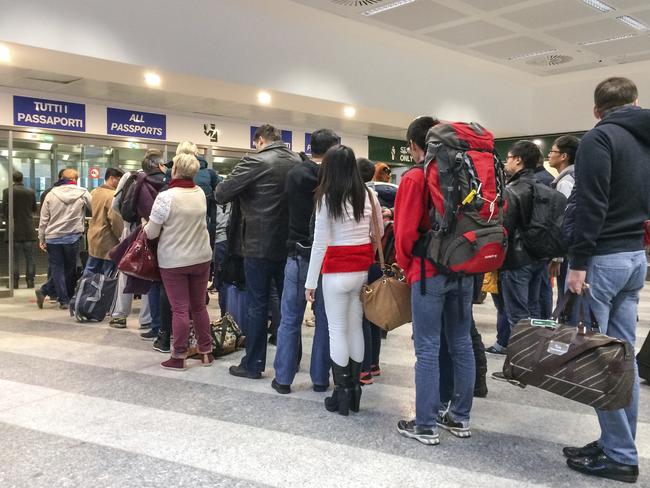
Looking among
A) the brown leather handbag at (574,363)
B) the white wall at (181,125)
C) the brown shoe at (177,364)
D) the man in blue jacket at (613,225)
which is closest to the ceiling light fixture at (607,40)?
the white wall at (181,125)

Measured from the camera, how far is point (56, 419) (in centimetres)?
329

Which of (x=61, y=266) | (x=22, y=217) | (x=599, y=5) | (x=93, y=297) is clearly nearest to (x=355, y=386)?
(x=93, y=297)

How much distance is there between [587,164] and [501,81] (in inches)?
398

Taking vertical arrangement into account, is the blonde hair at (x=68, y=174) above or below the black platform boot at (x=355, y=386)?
above

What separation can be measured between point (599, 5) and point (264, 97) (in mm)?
4916

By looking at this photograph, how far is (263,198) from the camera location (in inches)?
155

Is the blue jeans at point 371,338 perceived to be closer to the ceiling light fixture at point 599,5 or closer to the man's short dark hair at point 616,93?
the man's short dark hair at point 616,93

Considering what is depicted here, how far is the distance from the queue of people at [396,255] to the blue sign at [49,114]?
416 cm

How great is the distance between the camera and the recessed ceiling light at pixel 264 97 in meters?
8.14

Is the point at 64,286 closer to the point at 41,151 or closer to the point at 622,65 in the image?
the point at 41,151

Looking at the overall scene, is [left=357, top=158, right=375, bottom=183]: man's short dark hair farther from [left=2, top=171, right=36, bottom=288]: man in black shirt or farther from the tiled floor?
[left=2, top=171, right=36, bottom=288]: man in black shirt

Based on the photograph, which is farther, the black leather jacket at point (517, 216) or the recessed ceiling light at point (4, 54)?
the recessed ceiling light at point (4, 54)

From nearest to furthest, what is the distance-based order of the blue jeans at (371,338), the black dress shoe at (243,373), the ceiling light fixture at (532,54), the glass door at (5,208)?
the blue jeans at (371,338), the black dress shoe at (243,373), the glass door at (5,208), the ceiling light fixture at (532,54)

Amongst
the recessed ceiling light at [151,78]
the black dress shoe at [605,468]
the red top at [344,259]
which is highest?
the recessed ceiling light at [151,78]
